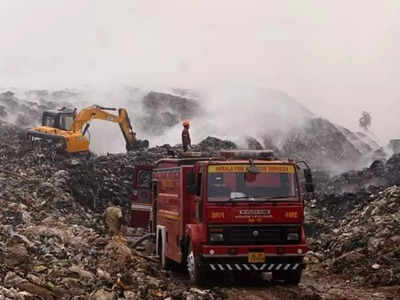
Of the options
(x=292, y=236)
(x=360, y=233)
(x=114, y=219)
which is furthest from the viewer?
(x=114, y=219)

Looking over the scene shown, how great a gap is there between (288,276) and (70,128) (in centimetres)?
1746

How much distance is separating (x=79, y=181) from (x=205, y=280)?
12652 mm

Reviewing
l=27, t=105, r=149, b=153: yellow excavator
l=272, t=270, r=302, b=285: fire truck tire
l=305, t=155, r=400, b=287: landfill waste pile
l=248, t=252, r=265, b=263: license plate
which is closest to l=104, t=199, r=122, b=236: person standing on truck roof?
l=305, t=155, r=400, b=287: landfill waste pile

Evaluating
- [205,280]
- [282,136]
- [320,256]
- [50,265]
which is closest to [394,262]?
[320,256]

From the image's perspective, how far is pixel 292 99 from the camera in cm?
5606

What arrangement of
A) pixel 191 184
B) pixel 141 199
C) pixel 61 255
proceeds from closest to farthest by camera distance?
pixel 61 255
pixel 191 184
pixel 141 199

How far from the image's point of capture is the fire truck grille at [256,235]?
1083 cm

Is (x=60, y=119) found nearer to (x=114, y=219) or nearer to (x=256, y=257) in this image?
(x=114, y=219)

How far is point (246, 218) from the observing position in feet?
35.4

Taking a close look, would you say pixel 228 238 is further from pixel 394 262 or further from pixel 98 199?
pixel 98 199

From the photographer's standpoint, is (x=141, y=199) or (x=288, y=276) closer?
(x=288, y=276)

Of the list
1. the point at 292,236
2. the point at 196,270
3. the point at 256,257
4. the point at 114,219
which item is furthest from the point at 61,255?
the point at 114,219

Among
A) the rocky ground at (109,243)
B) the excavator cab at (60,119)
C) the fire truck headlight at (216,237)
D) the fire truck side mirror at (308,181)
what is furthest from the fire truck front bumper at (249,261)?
the excavator cab at (60,119)

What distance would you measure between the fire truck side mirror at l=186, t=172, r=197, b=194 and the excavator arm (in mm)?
16199
